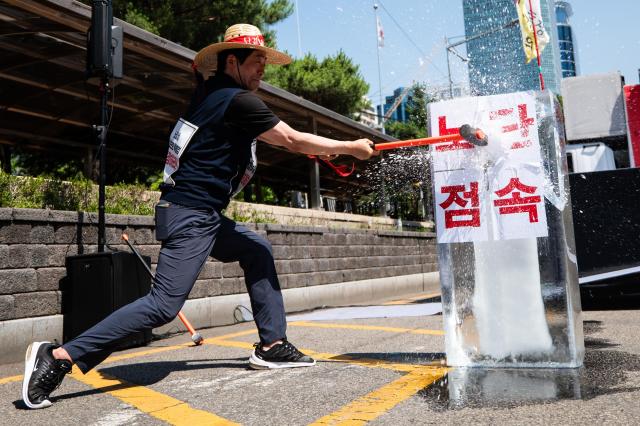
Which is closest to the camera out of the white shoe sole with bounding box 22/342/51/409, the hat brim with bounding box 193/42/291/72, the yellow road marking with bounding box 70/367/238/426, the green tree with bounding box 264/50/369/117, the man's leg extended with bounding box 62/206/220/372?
the yellow road marking with bounding box 70/367/238/426

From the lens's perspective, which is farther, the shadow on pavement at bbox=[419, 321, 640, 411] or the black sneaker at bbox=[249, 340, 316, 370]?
the black sneaker at bbox=[249, 340, 316, 370]

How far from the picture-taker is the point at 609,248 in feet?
19.7

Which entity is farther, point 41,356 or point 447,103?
point 447,103

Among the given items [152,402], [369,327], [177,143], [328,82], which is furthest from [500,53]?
[328,82]

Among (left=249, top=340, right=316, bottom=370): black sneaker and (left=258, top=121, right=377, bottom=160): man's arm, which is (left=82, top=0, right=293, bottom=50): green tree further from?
(left=249, top=340, right=316, bottom=370): black sneaker

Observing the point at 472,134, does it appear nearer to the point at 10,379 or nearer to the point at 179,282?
the point at 179,282

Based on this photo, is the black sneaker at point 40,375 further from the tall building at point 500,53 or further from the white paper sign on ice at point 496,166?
the tall building at point 500,53

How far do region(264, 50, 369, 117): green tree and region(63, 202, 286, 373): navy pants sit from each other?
20.8m

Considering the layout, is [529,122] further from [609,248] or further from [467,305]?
[609,248]

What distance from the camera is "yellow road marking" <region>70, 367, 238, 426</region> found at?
259 cm

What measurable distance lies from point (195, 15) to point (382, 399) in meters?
16.8

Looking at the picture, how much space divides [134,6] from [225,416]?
52.8 ft

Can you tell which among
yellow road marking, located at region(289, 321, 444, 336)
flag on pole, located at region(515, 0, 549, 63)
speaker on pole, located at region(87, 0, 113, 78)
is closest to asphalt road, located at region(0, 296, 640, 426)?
yellow road marking, located at region(289, 321, 444, 336)

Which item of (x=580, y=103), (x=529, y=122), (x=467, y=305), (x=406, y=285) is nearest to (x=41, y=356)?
(x=467, y=305)
